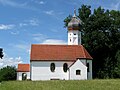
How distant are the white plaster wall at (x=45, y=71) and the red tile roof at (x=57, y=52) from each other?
2.78ft

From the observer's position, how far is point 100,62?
7550 centimetres

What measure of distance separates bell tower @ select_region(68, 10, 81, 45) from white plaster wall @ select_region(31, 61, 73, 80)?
8.80 m

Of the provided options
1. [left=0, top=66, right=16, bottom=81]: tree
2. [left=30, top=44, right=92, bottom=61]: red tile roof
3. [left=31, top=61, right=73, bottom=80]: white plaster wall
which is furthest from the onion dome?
[left=0, top=66, right=16, bottom=81]: tree

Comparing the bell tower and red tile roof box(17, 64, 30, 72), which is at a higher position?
the bell tower

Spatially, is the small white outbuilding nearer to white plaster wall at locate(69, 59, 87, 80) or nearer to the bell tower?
the bell tower

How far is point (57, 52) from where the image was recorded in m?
68.5

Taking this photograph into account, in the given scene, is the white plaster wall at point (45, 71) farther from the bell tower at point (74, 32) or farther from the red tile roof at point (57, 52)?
the bell tower at point (74, 32)

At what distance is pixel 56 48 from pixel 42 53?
3.74m

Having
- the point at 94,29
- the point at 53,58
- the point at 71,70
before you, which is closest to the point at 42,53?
the point at 53,58

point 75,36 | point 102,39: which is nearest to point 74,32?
point 75,36

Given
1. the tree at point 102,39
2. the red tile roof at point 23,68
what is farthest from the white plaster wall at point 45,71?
the red tile roof at point 23,68

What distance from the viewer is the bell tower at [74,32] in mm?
73938

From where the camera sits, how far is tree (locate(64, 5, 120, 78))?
73.1 metres

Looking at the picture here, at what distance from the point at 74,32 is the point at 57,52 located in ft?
27.6
